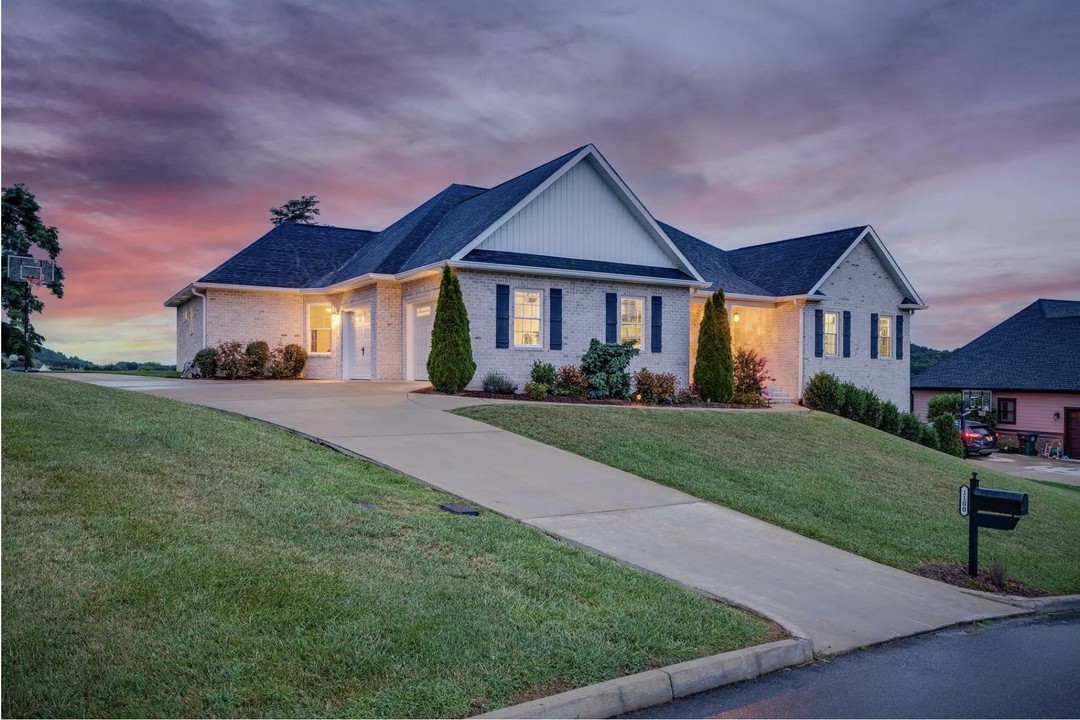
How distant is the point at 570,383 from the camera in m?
20.3

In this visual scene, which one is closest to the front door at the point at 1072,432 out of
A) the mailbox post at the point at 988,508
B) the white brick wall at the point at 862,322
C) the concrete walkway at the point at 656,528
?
the white brick wall at the point at 862,322

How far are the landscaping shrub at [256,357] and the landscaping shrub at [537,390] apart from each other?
10583 mm

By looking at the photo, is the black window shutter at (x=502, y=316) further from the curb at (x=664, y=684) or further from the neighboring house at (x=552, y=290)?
the curb at (x=664, y=684)

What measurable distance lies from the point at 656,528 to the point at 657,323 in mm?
14490

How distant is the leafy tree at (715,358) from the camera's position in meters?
22.2

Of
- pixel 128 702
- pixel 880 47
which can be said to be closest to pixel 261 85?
pixel 880 47

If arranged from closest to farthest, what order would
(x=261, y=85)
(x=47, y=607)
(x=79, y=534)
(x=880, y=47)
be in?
(x=47, y=607) < (x=79, y=534) < (x=880, y=47) < (x=261, y=85)

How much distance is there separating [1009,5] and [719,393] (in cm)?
1202

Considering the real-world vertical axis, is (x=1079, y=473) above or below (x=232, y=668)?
below

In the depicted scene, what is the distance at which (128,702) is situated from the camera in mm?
3828

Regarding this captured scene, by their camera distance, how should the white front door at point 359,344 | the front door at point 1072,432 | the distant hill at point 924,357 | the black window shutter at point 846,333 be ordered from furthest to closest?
1. the distant hill at point 924,357
2. the front door at point 1072,432
3. the black window shutter at point 846,333
4. the white front door at point 359,344

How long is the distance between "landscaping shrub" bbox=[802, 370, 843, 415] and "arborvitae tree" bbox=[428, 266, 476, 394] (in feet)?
41.9

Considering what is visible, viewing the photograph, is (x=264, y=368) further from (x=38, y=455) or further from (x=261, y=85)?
(x=38, y=455)

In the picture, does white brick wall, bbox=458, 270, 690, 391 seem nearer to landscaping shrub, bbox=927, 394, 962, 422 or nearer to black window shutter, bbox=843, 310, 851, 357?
black window shutter, bbox=843, 310, 851, 357
